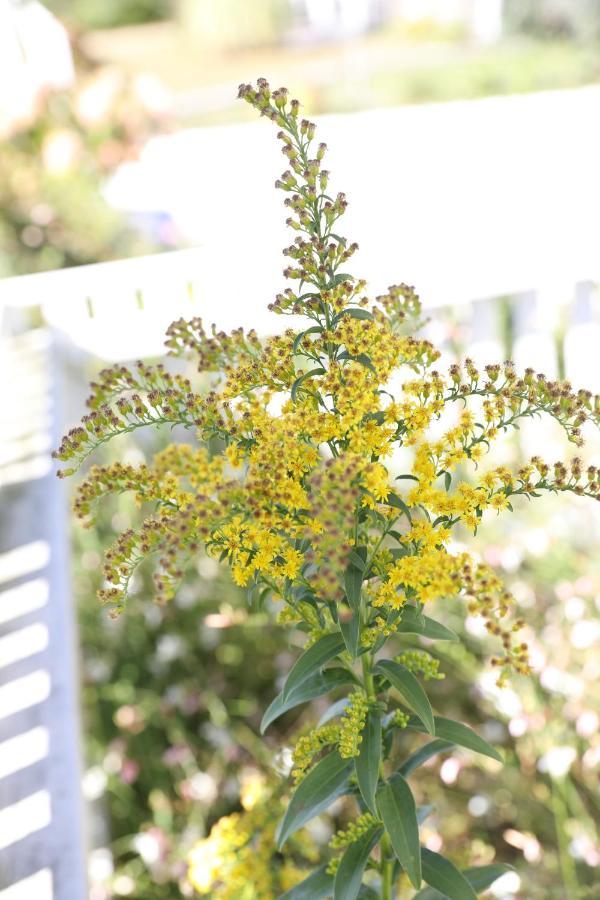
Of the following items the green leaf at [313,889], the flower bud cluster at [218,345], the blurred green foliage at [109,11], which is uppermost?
the blurred green foliage at [109,11]

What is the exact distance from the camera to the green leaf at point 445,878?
967mm

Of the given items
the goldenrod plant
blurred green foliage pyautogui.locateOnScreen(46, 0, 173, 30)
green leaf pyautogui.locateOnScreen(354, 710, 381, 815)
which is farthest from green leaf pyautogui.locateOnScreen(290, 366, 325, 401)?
blurred green foliage pyautogui.locateOnScreen(46, 0, 173, 30)

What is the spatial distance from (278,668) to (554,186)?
5067mm

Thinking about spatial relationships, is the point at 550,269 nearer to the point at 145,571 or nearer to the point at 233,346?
the point at 145,571

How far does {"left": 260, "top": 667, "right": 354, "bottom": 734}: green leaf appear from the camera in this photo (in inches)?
36.1

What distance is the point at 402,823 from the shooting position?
0.91 meters

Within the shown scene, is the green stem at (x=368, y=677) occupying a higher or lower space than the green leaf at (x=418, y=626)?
lower

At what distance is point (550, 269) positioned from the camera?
8.82 feet

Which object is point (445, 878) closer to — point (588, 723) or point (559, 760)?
point (559, 760)

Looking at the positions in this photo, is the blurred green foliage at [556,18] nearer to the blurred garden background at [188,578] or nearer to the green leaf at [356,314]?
the blurred garden background at [188,578]

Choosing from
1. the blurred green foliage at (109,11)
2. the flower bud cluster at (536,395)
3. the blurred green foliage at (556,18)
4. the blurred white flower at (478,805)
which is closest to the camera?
the flower bud cluster at (536,395)

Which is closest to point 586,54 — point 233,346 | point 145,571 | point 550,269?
point 550,269

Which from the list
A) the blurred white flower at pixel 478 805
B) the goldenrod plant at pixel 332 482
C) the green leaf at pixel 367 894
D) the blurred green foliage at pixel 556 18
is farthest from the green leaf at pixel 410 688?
the blurred green foliage at pixel 556 18

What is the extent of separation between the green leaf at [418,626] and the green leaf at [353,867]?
0.25m
